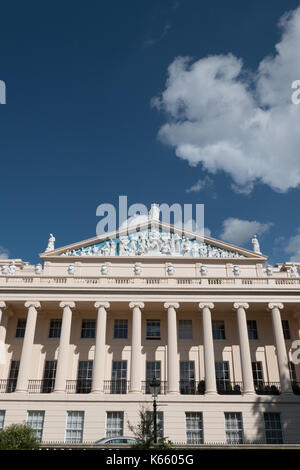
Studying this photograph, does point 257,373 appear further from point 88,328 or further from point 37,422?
point 37,422

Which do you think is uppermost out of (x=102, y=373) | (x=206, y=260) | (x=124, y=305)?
(x=206, y=260)

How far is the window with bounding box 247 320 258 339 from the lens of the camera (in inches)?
1564

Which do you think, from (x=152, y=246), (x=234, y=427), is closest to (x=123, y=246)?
(x=152, y=246)

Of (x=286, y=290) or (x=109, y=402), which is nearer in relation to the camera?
(x=109, y=402)

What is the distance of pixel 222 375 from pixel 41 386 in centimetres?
1569

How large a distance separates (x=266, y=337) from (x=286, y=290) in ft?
16.1

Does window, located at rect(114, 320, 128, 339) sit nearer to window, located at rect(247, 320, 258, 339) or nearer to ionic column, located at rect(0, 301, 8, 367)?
ionic column, located at rect(0, 301, 8, 367)

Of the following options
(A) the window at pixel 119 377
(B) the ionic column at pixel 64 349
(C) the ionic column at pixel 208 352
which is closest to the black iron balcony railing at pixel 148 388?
(A) the window at pixel 119 377

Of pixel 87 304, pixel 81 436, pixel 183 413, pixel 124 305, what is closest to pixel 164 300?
pixel 124 305

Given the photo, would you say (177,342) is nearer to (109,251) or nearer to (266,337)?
(266,337)

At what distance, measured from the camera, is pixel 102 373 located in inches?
1361

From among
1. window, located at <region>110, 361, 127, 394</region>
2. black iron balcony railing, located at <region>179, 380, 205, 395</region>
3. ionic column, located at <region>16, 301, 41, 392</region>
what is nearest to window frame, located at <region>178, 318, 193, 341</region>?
black iron balcony railing, located at <region>179, 380, 205, 395</region>

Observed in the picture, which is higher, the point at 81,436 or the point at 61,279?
the point at 61,279

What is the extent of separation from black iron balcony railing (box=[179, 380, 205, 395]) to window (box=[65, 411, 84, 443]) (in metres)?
8.51
